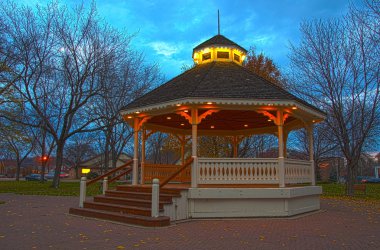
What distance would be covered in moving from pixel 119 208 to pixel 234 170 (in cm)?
397

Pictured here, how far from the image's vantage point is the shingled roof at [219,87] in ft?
37.0

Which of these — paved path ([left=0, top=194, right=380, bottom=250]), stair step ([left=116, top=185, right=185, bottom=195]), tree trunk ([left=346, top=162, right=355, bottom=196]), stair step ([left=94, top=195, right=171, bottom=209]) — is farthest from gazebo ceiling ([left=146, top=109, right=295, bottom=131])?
tree trunk ([left=346, top=162, right=355, bottom=196])

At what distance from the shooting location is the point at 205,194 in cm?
1065

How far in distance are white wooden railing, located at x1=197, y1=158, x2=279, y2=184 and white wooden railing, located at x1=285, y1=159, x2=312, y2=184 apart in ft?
1.87

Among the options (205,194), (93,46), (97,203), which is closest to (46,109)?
(93,46)

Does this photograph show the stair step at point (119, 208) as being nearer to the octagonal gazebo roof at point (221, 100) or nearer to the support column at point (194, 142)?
the support column at point (194, 142)

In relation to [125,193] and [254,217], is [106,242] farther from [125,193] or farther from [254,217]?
[254,217]

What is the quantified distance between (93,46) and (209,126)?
12.8 metres

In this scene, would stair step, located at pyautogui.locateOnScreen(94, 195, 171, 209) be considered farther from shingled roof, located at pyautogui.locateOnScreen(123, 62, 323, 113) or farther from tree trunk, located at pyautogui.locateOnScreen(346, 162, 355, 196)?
tree trunk, located at pyautogui.locateOnScreen(346, 162, 355, 196)

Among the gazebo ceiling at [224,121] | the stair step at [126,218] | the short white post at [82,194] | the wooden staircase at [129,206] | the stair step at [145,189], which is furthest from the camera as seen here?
the gazebo ceiling at [224,121]

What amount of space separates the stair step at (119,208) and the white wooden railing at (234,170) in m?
2.07

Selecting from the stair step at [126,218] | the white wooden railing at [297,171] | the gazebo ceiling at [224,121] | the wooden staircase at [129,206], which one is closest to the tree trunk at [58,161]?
the gazebo ceiling at [224,121]

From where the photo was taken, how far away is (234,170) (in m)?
11.2

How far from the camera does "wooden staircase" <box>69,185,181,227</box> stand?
934 cm
